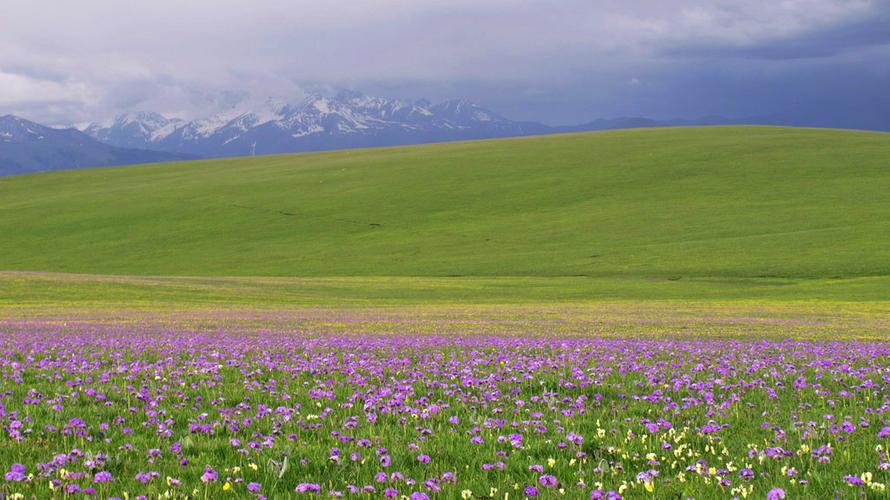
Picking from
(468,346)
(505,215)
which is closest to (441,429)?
(468,346)

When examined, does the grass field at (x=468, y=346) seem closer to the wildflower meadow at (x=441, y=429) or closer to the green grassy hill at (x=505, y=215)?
the wildflower meadow at (x=441, y=429)

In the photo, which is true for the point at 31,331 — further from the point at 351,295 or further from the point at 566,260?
the point at 566,260

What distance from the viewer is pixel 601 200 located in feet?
351

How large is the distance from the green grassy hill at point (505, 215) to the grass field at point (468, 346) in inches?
26.5

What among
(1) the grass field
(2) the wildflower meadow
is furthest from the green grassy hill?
(2) the wildflower meadow

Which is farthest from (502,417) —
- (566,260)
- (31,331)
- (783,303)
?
(566,260)

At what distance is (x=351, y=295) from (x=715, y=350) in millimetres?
42770

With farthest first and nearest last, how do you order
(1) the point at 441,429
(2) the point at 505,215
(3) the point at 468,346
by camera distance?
1. (2) the point at 505,215
2. (3) the point at 468,346
3. (1) the point at 441,429

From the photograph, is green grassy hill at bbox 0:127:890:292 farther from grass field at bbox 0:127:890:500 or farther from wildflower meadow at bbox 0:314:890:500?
wildflower meadow at bbox 0:314:890:500

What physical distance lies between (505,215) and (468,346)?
85.1 m

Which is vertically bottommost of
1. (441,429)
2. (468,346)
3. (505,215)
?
(468,346)

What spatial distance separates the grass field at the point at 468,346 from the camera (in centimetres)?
599

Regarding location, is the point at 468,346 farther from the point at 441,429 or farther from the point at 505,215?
the point at 505,215

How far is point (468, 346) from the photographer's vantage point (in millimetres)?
18734
